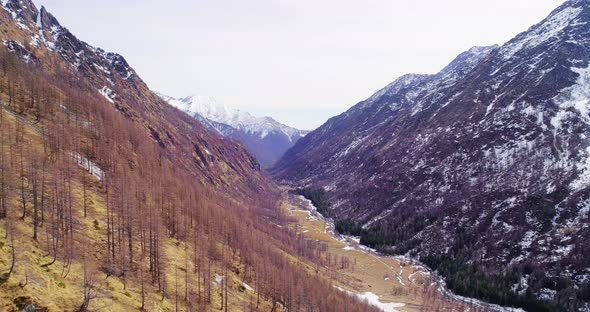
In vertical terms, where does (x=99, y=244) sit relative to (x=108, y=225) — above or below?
below

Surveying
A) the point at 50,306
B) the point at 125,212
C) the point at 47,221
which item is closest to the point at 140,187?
the point at 125,212

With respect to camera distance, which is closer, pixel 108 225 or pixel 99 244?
pixel 99 244

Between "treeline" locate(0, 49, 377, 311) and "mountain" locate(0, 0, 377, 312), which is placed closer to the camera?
"mountain" locate(0, 0, 377, 312)

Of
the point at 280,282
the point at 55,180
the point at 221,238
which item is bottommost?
the point at 280,282

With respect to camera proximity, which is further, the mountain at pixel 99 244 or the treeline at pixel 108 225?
the treeline at pixel 108 225

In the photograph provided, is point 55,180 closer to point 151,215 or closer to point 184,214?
point 151,215

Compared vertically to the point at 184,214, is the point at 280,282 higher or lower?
lower

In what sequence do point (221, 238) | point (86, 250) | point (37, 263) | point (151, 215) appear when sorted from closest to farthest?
1. point (37, 263)
2. point (86, 250)
3. point (151, 215)
4. point (221, 238)

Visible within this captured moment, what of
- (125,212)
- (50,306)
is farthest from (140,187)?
(50,306)

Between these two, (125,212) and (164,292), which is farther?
(125,212)

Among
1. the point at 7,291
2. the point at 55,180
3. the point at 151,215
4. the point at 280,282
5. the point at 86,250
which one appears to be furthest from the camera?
the point at 280,282
